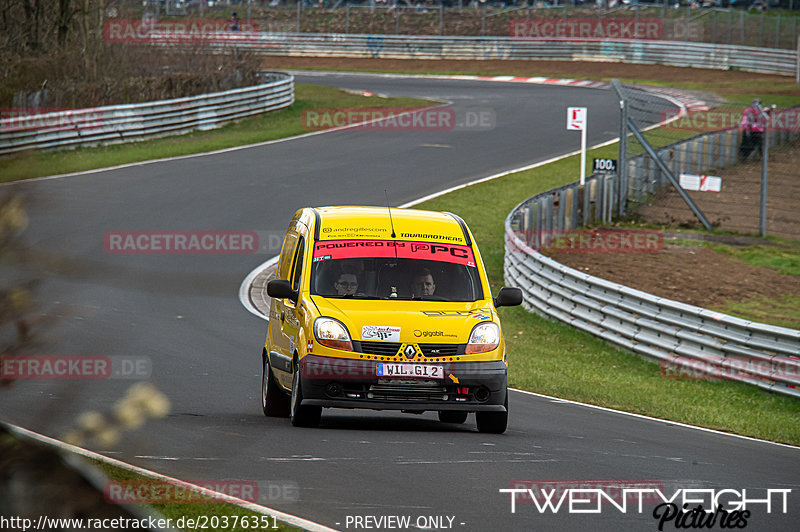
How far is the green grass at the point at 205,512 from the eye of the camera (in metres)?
5.82

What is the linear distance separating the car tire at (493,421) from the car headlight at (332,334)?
1368 millimetres

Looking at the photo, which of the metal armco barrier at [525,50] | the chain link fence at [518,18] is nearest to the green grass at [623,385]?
the metal armco barrier at [525,50]

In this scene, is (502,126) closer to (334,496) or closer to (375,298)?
(375,298)

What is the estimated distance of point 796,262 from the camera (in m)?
22.7

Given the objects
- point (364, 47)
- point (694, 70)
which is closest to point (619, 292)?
point (694, 70)

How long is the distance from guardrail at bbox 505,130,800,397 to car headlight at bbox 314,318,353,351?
6.54 meters

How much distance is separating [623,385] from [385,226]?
4.93 m

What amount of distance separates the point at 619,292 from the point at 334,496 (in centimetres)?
1037

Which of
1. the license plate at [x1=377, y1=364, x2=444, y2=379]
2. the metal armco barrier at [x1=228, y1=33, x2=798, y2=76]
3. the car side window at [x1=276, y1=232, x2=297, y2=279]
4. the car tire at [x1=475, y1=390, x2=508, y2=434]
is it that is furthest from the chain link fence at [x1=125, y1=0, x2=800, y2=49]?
the license plate at [x1=377, y1=364, x2=444, y2=379]

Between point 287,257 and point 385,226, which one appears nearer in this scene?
point 385,226

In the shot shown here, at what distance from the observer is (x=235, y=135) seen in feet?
122

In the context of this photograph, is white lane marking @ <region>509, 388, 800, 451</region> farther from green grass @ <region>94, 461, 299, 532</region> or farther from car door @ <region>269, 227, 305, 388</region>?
green grass @ <region>94, 461, 299, 532</region>

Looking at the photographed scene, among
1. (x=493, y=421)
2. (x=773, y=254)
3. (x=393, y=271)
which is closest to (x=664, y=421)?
(x=493, y=421)

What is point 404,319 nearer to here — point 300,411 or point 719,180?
point 300,411
